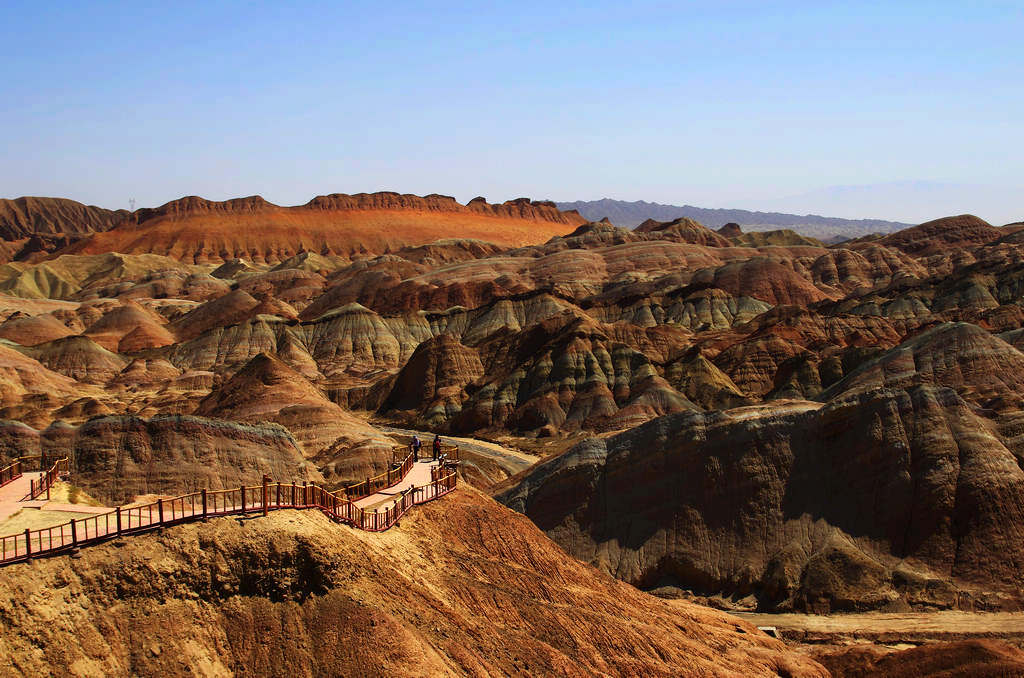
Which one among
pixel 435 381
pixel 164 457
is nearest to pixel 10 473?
pixel 164 457

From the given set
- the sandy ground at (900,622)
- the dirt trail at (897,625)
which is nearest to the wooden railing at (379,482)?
the dirt trail at (897,625)

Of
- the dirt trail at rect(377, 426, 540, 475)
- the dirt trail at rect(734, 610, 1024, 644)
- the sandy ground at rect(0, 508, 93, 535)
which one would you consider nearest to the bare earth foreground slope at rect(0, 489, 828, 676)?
the sandy ground at rect(0, 508, 93, 535)

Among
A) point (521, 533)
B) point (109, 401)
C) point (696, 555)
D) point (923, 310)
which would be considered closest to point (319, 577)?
point (521, 533)

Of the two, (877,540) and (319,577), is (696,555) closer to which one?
(877,540)

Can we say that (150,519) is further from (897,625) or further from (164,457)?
(897,625)

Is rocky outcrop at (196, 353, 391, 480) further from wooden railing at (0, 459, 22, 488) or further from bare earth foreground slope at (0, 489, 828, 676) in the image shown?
bare earth foreground slope at (0, 489, 828, 676)
